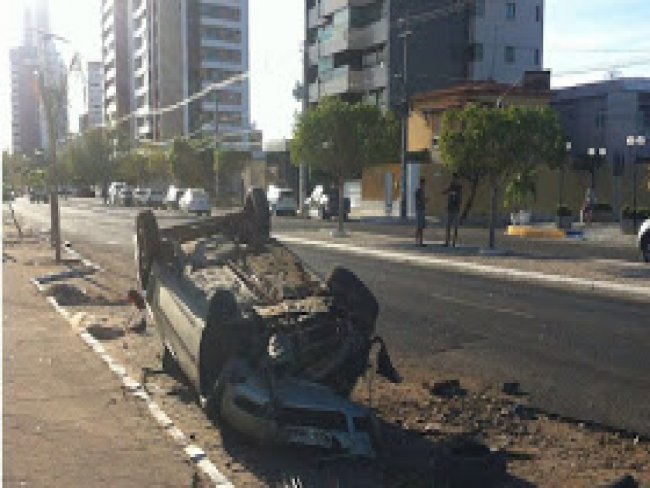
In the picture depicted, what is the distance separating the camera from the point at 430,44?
57688 mm

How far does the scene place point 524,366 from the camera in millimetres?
8617

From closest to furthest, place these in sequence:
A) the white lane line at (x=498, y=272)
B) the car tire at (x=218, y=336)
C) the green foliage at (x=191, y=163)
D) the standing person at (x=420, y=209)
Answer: the car tire at (x=218, y=336) → the white lane line at (x=498, y=272) → the standing person at (x=420, y=209) → the green foliage at (x=191, y=163)

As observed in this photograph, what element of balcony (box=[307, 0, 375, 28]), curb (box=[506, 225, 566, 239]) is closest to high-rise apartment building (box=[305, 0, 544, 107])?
balcony (box=[307, 0, 375, 28])

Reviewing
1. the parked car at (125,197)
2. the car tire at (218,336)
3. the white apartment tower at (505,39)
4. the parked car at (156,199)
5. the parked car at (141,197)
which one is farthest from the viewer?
the parked car at (125,197)

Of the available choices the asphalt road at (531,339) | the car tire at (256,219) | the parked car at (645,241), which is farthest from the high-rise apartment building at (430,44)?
the car tire at (256,219)

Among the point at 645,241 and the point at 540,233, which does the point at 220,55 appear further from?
the point at 645,241

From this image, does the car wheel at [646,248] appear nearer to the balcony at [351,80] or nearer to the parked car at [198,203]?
the parked car at [198,203]

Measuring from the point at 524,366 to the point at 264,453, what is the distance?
12.9 ft

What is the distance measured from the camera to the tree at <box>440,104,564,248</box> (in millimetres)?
20297

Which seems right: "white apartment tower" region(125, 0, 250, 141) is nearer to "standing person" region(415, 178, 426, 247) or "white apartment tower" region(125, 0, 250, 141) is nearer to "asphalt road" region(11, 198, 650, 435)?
"standing person" region(415, 178, 426, 247)

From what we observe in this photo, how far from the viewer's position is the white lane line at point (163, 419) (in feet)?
17.7

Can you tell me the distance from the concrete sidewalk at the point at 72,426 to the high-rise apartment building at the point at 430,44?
160 feet

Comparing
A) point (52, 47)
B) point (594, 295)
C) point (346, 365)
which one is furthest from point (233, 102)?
point (346, 365)

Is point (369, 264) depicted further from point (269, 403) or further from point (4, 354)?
point (269, 403)
